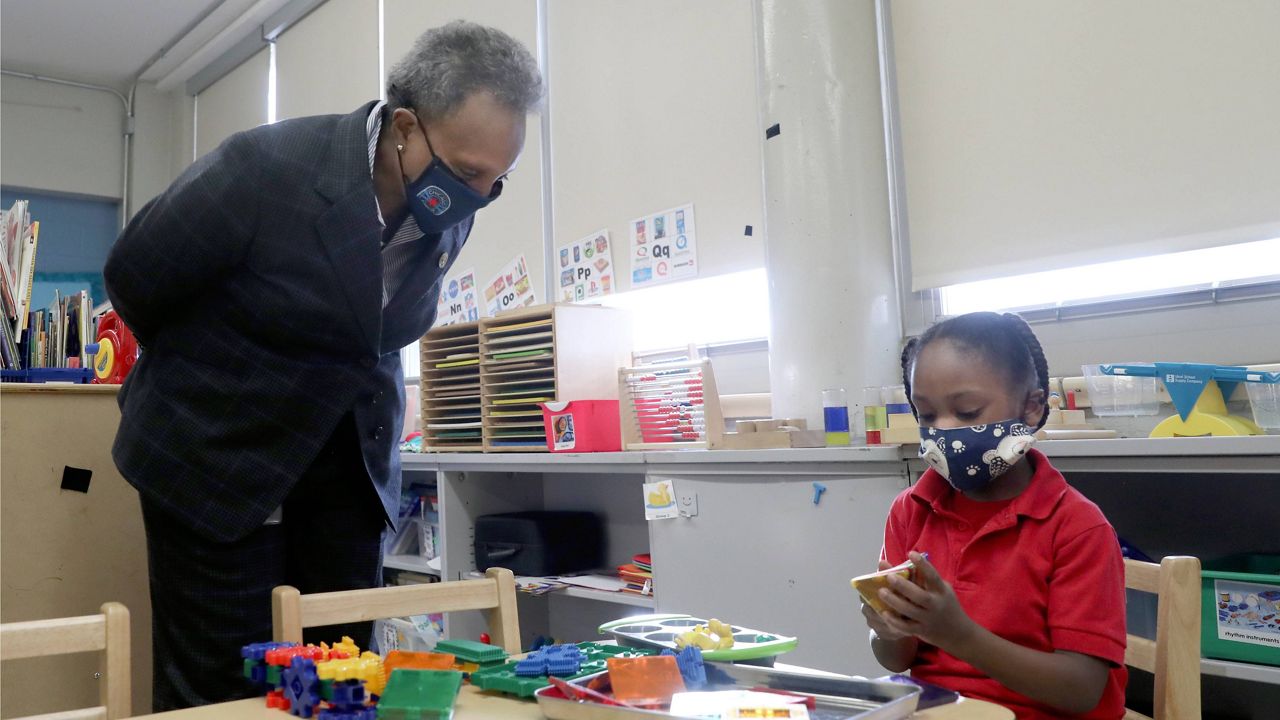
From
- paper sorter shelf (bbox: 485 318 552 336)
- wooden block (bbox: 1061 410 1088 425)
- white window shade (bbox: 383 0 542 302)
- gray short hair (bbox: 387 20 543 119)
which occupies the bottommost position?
wooden block (bbox: 1061 410 1088 425)

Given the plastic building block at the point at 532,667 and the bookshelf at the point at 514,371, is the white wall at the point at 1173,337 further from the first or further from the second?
the plastic building block at the point at 532,667

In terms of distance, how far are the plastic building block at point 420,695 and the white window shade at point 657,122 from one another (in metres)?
1.87

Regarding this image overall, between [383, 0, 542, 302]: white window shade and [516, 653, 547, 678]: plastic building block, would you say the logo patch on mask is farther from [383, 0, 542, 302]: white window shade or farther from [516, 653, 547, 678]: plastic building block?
[383, 0, 542, 302]: white window shade

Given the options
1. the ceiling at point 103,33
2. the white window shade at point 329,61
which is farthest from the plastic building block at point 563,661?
the ceiling at point 103,33

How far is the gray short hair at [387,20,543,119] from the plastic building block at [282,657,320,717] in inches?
31.1

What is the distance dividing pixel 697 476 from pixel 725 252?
0.79 m

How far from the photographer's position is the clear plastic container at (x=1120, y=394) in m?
1.63

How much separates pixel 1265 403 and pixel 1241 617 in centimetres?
33

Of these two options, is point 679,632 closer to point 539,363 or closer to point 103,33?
point 539,363

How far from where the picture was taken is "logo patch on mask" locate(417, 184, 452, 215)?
53.8 inches

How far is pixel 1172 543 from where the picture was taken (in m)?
1.85

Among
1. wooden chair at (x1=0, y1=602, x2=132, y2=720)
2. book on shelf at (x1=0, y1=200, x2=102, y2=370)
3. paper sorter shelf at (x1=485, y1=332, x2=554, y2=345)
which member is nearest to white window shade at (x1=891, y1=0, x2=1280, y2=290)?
paper sorter shelf at (x1=485, y1=332, x2=554, y2=345)

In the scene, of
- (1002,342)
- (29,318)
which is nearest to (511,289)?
(29,318)

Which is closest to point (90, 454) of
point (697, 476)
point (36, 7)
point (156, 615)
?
point (156, 615)
